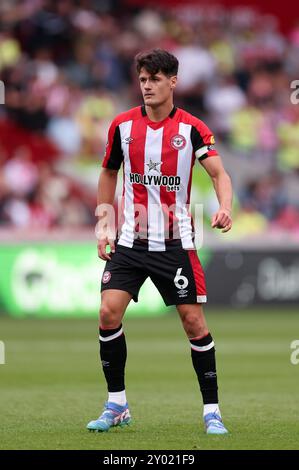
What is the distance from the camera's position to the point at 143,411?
7934 millimetres

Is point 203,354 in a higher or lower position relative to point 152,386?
higher

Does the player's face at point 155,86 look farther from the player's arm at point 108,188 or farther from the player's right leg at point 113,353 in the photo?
the player's right leg at point 113,353

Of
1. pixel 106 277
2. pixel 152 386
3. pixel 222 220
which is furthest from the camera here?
pixel 152 386

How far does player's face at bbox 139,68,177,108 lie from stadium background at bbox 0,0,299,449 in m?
2.65

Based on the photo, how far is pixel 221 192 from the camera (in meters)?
6.67

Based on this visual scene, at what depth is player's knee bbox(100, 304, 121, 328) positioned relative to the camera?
6.79m

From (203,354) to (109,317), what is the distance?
24.1 inches

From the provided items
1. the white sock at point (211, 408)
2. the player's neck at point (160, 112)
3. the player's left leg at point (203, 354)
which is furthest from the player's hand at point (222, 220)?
the white sock at point (211, 408)

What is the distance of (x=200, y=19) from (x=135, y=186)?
1605cm

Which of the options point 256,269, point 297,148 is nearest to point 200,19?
point 297,148

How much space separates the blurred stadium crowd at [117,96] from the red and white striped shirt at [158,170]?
10787 millimetres

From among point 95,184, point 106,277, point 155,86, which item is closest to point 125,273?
point 106,277

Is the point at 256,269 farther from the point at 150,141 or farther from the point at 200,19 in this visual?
the point at 150,141

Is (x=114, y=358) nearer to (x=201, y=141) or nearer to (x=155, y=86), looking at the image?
(x=201, y=141)
